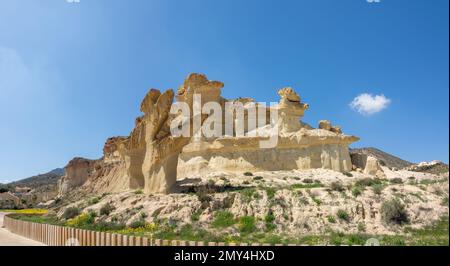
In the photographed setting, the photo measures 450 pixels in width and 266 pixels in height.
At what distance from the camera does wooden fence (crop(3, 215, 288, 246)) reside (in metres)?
8.22

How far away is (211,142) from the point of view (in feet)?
136

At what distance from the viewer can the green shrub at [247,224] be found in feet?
56.5

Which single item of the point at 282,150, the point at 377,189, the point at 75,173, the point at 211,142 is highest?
the point at 211,142

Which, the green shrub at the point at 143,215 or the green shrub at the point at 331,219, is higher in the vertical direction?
the green shrub at the point at 331,219

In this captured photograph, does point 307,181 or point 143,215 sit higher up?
point 307,181

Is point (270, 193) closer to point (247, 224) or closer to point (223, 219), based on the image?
point (223, 219)

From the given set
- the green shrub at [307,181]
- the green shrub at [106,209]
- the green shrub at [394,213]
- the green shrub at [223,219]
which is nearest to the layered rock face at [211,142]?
the green shrub at [106,209]

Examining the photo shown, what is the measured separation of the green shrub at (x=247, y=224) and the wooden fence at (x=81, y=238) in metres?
8.08

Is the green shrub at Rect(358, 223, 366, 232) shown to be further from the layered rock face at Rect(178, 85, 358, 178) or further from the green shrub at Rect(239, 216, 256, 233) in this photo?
the layered rock face at Rect(178, 85, 358, 178)

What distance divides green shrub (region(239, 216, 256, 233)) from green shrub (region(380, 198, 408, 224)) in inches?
243

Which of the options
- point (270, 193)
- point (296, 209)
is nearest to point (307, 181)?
point (270, 193)

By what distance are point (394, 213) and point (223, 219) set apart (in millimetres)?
8363

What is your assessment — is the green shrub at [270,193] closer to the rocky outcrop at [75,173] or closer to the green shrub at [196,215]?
the green shrub at [196,215]
